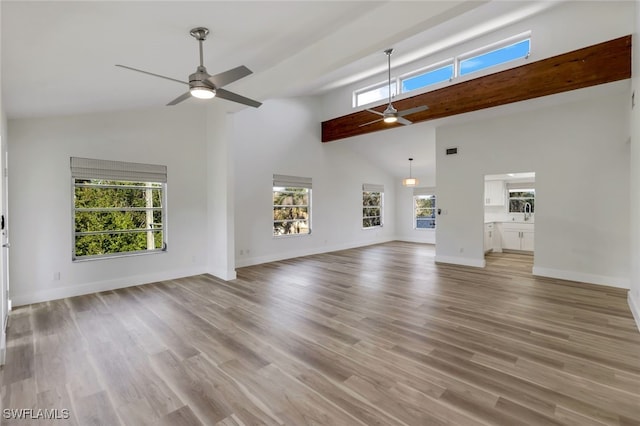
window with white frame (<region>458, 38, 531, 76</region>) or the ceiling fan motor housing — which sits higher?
window with white frame (<region>458, 38, 531, 76</region>)

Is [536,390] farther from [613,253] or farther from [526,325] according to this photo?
[613,253]

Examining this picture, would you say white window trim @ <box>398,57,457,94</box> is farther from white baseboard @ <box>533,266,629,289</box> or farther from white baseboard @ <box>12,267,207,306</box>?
white baseboard @ <box>12,267,207,306</box>

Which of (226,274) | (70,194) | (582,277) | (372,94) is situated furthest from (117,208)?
(582,277)

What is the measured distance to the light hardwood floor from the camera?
6.64 ft

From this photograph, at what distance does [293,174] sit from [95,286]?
4.62m

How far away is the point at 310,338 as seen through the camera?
10.2 feet

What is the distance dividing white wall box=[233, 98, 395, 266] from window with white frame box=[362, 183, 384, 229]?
28 centimetres

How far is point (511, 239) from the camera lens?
8141mm

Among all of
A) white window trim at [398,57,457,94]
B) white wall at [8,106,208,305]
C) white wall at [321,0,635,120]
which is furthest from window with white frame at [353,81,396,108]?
white wall at [8,106,208,305]

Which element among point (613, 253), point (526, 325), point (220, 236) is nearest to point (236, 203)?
point (220, 236)

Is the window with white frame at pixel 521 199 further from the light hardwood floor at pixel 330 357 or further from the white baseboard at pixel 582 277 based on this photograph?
the light hardwood floor at pixel 330 357

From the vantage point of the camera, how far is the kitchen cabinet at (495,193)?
28.3 ft

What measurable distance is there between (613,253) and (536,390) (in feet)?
14.0

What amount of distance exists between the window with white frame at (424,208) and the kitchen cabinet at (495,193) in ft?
5.89
